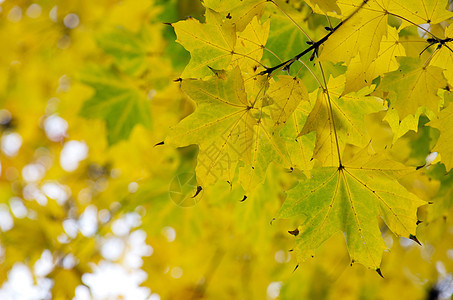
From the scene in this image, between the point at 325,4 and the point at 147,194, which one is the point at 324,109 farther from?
the point at 147,194

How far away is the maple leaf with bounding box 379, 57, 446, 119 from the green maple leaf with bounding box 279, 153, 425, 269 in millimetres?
125

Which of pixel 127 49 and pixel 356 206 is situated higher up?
pixel 356 206

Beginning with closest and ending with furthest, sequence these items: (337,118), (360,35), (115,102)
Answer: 1. (360,35)
2. (337,118)
3. (115,102)

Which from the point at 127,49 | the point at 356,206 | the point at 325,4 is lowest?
the point at 127,49

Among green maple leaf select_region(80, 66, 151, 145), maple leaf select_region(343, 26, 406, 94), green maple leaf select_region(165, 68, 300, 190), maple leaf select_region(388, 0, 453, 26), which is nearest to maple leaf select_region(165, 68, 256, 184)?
green maple leaf select_region(165, 68, 300, 190)

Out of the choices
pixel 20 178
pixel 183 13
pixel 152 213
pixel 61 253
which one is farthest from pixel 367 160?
pixel 20 178

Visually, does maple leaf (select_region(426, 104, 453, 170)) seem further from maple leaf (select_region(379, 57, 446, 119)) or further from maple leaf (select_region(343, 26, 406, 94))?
maple leaf (select_region(343, 26, 406, 94))

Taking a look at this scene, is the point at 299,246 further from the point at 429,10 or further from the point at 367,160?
the point at 429,10

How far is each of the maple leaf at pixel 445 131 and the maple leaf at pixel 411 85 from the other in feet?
0.08

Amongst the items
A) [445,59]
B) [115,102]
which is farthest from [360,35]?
[115,102]

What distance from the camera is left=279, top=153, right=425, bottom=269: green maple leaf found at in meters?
0.81

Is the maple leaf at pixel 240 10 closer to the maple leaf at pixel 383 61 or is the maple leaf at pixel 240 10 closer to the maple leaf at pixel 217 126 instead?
the maple leaf at pixel 217 126

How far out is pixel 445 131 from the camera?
81 centimetres

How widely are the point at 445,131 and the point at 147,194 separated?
4.36ft
